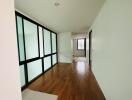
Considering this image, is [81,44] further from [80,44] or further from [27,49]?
[27,49]

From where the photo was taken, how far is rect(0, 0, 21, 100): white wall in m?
0.63

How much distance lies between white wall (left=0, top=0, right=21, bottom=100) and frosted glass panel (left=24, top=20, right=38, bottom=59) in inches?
95.6

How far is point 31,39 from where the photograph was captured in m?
3.37

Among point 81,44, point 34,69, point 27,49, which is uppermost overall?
point 81,44

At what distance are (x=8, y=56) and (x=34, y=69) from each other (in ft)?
10.1

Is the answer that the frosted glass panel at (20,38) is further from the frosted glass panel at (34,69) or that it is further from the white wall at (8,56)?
the white wall at (8,56)

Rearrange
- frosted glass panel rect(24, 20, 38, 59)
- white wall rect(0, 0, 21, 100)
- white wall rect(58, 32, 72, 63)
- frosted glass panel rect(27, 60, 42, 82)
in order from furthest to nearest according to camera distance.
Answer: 1. white wall rect(58, 32, 72, 63)
2. frosted glass panel rect(27, 60, 42, 82)
3. frosted glass panel rect(24, 20, 38, 59)
4. white wall rect(0, 0, 21, 100)

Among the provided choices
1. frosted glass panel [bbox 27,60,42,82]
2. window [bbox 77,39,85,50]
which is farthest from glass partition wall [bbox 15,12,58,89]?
window [bbox 77,39,85,50]

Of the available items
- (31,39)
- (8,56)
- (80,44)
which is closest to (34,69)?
(31,39)

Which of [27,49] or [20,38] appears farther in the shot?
[27,49]

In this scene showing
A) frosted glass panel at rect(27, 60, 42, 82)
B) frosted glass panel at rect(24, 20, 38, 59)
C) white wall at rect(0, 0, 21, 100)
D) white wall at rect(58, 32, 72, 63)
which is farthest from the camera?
white wall at rect(58, 32, 72, 63)

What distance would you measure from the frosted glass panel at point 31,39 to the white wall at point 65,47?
10.2ft

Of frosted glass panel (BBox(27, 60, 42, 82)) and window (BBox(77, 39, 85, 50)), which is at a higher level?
window (BBox(77, 39, 85, 50))

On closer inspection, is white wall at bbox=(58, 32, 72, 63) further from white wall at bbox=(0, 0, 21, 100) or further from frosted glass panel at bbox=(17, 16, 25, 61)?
white wall at bbox=(0, 0, 21, 100)
